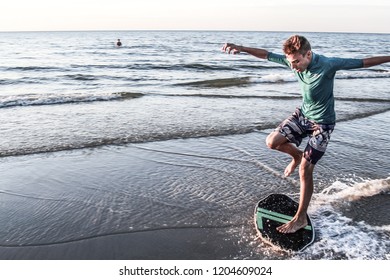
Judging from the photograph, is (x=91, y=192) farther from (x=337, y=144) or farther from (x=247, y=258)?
(x=337, y=144)

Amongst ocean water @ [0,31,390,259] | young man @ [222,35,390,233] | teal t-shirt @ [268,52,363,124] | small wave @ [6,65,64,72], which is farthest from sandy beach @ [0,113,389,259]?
small wave @ [6,65,64,72]

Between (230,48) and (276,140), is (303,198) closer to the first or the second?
(276,140)

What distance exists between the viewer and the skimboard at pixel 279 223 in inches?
170

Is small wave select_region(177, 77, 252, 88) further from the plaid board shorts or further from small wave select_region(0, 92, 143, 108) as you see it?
the plaid board shorts

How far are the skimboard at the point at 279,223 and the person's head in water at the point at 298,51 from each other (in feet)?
6.14

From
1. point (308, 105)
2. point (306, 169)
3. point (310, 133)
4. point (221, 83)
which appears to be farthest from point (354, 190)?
point (221, 83)

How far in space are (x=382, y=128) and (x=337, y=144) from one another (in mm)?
2388

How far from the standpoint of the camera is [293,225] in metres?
4.54

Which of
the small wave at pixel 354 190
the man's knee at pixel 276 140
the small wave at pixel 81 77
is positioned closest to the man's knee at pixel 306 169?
the man's knee at pixel 276 140

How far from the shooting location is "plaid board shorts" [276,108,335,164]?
437 cm

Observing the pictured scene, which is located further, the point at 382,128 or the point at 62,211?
the point at 382,128
